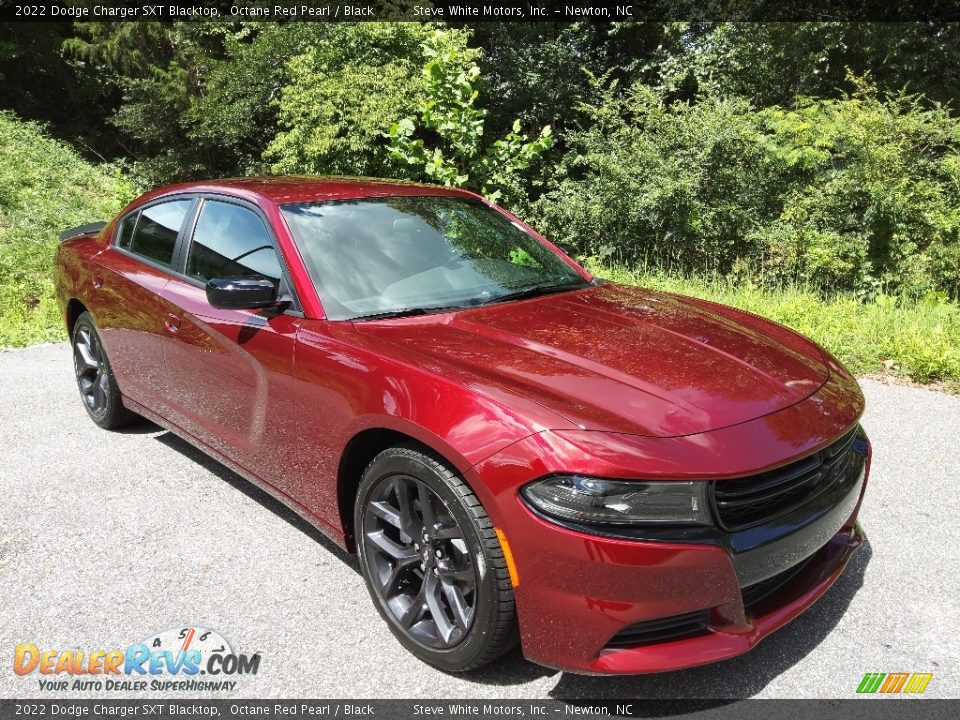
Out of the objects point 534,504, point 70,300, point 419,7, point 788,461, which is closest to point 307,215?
point 534,504

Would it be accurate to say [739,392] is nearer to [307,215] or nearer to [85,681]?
[307,215]

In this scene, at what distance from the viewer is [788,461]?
2.18m

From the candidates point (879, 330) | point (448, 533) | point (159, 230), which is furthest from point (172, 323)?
point (879, 330)

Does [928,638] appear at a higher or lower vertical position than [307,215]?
lower

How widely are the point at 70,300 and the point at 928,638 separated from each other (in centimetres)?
512

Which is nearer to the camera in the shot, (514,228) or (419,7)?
(514,228)

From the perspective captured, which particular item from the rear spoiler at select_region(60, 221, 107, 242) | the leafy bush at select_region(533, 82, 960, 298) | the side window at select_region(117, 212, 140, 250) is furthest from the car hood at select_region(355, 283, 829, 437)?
the leafy bush at select_region(533, 82, 960, 298)

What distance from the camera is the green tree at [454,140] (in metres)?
10.1

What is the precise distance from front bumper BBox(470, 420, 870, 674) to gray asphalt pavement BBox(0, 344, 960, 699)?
1.11 ft

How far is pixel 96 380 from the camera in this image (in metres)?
4.84

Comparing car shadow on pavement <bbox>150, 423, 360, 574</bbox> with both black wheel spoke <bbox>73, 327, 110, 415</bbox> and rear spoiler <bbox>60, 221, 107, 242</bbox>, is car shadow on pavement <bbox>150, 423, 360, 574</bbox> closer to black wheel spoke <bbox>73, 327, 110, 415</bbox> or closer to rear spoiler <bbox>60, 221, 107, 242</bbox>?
black wheel spoke <bbox>73, 327, 110, 415</bbox>

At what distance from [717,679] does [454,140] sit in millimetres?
9064

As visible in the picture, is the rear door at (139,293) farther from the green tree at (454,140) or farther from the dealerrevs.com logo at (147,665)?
the green tree at (454,140)

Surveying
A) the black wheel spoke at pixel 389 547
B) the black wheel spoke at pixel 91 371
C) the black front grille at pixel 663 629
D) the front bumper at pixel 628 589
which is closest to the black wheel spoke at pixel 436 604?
the black wheel spoke at pixel 389 547
